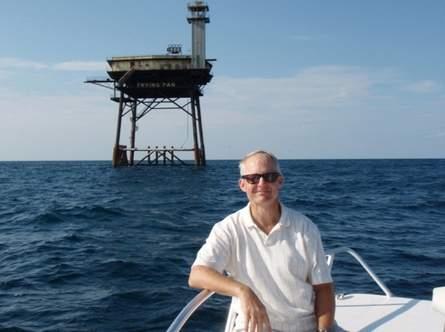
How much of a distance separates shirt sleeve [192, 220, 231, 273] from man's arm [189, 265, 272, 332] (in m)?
0.04

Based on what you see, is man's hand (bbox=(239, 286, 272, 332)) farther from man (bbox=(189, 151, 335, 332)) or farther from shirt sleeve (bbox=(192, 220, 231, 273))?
shirt sleeve (bbox=(192, 220, 231, 273))

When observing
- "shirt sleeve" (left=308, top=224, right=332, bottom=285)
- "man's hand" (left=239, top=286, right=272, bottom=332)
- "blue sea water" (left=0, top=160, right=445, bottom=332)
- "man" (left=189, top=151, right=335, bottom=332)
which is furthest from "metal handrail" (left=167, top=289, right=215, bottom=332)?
"blue sea water" (left=0, top=160, right=445, bottom=332)

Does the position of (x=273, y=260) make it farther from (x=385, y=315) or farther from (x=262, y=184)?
(x=385, y=315)

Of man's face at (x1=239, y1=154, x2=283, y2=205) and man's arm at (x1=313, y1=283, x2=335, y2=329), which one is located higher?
man's face at (x1=239, y1=154, x2=283, y2=205)

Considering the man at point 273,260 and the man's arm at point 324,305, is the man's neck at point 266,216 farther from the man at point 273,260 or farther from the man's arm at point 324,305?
the man's arm at point 324,305

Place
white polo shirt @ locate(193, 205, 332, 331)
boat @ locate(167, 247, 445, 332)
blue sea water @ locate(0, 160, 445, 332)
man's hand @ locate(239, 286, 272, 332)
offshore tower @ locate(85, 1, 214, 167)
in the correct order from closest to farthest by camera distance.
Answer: man's hand @ locate(239, 286, 272, 332)
white polo shirt @ locate(193, 205, 332, 331)
boat @ locate(167, 247, 445, 332)
blue sea water @ locate(0, 160, 445, 332)
offshore tower @ locate(85, 1, 214, 167)

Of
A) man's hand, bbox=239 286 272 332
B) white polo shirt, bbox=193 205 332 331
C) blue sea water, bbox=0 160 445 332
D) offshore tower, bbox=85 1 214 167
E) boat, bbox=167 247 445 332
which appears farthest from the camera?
offshore tower, bbox=85 1 214 167

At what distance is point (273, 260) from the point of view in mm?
3066

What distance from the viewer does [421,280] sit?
801 cm

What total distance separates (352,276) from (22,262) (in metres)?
6.19

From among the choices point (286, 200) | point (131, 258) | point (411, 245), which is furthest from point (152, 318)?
point (286, 200)

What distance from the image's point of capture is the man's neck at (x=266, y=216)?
124 inches

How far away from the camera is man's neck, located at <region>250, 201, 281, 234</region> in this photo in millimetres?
3156

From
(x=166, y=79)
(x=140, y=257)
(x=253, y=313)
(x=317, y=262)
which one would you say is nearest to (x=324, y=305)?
(x=317, y=262)
